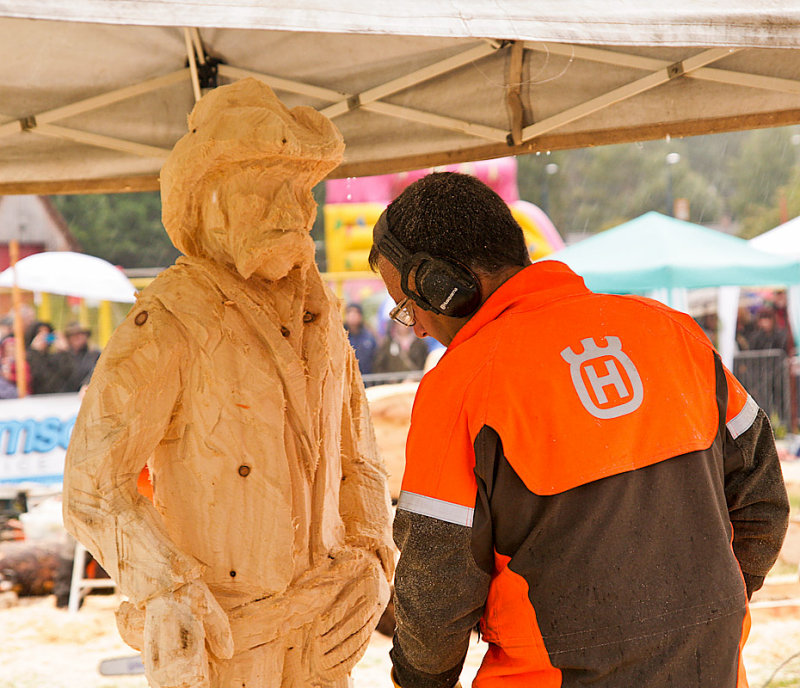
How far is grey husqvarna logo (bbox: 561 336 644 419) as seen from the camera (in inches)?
52.6

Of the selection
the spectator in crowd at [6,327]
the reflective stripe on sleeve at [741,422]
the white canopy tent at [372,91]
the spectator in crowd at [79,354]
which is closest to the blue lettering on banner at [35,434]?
the spectator in crowd at [79,354]

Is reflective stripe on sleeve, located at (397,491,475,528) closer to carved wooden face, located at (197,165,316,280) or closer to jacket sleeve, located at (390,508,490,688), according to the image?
jacket sleeve, located at (390,508,490,688)

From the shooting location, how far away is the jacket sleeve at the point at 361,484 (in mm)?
2021

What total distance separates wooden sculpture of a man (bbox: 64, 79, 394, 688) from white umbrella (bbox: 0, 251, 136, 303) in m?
5.84

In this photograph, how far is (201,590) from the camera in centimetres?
166

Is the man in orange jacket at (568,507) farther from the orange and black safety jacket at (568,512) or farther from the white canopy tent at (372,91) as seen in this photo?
the white canopy tent at (372,91)

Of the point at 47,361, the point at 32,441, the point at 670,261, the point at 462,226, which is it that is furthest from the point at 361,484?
the point at 47,361

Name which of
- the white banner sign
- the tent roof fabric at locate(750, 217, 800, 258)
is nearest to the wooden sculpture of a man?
the white banner sign

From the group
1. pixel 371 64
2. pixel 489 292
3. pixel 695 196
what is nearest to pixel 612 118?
pixel 371 64

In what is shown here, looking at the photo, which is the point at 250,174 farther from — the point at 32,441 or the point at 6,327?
the point at 6,327

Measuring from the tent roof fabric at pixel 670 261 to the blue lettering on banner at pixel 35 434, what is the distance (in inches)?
181

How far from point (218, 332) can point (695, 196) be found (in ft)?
68.7

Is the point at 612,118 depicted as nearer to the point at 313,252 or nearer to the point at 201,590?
the point at 313,252

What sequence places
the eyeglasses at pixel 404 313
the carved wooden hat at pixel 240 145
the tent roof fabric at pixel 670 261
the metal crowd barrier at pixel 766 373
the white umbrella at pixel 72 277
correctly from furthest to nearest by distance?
the metal crowd barrier at pixel 766 373, the tent roof fabric at pixel 670 261, the white umbrella at pixel 72 277, the carved wooden hat at pixel 240 145, the eyeglasses at pixel 404 313
